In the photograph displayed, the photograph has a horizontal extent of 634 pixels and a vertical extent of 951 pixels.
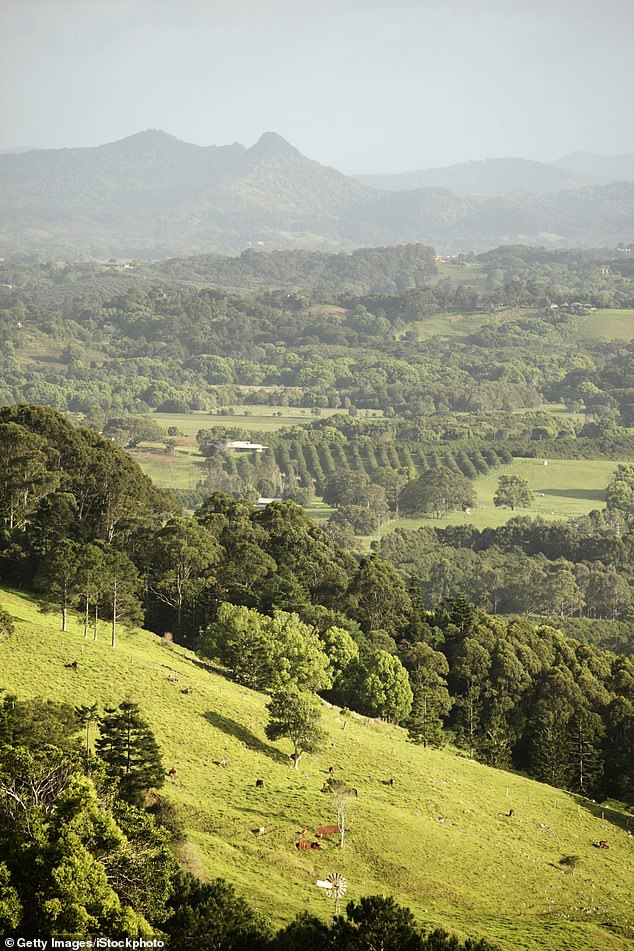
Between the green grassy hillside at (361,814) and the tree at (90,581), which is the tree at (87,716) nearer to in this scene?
the green grassy hillside at (361,814)

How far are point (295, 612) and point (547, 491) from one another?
92.7 metres

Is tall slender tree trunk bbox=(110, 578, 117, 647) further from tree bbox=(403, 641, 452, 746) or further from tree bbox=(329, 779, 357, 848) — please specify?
tree bbox=(403, 641, 452, 746)

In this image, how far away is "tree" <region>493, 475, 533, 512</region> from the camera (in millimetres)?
140625

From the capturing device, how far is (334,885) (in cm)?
3338

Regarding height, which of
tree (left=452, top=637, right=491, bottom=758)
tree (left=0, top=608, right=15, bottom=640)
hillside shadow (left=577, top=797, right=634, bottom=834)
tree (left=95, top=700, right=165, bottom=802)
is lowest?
hillside shadow (left=577, top=797, right=634, bottom=834)

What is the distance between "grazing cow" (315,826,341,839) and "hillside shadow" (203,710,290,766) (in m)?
6.66

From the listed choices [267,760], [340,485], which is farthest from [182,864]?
[340,485]

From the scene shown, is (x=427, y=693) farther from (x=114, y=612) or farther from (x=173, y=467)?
(x=173, y=467)

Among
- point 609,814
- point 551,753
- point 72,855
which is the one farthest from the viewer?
point 551,753

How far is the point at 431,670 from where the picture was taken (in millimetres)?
64875

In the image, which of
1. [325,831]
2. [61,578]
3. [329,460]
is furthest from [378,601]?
[329,460]

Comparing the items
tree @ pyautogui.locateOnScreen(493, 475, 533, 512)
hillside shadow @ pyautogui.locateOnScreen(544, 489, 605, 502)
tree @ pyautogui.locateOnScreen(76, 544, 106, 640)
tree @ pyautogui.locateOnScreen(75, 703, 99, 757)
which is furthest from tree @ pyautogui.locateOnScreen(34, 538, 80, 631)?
hillside shadow @ pyautogui.locateOnScreen(544, 489, 605, 502)

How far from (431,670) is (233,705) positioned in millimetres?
19026

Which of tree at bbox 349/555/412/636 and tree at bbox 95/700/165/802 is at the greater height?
tree at bbox 95/700/165/802
